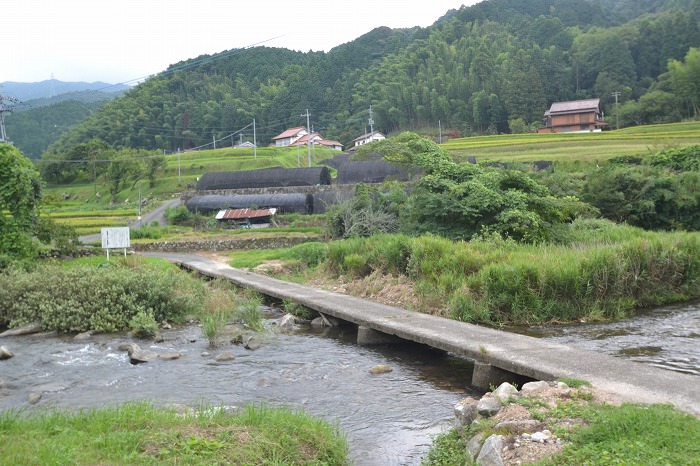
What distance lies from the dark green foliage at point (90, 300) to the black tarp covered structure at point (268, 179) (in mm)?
32229

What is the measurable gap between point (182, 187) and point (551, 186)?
46003 mm

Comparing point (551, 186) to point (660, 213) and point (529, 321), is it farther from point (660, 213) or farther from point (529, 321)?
point (529, 321)

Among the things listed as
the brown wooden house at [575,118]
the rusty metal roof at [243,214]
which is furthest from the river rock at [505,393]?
the brown wooden house at [575,118]

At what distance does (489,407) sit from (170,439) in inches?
137

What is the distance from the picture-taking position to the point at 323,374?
10.7m

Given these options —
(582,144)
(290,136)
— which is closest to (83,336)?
(582,144)

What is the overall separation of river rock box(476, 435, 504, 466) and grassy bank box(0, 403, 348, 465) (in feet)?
4.93

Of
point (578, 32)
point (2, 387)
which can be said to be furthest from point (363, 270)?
point (578, 32)

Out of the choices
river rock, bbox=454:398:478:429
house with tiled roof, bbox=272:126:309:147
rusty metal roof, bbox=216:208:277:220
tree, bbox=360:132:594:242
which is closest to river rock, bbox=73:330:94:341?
river rock, bbox=454:398:478:429

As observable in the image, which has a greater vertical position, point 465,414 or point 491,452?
point 491,452

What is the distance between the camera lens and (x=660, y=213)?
27.2 meters

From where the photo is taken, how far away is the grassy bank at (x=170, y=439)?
5488 mm

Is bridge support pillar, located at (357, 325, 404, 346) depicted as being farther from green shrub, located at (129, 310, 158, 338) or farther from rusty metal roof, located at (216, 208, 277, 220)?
rusty metal roof, located at (216, 208, 277, 220)

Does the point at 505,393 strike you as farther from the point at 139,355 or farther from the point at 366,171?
the point at 366,171
